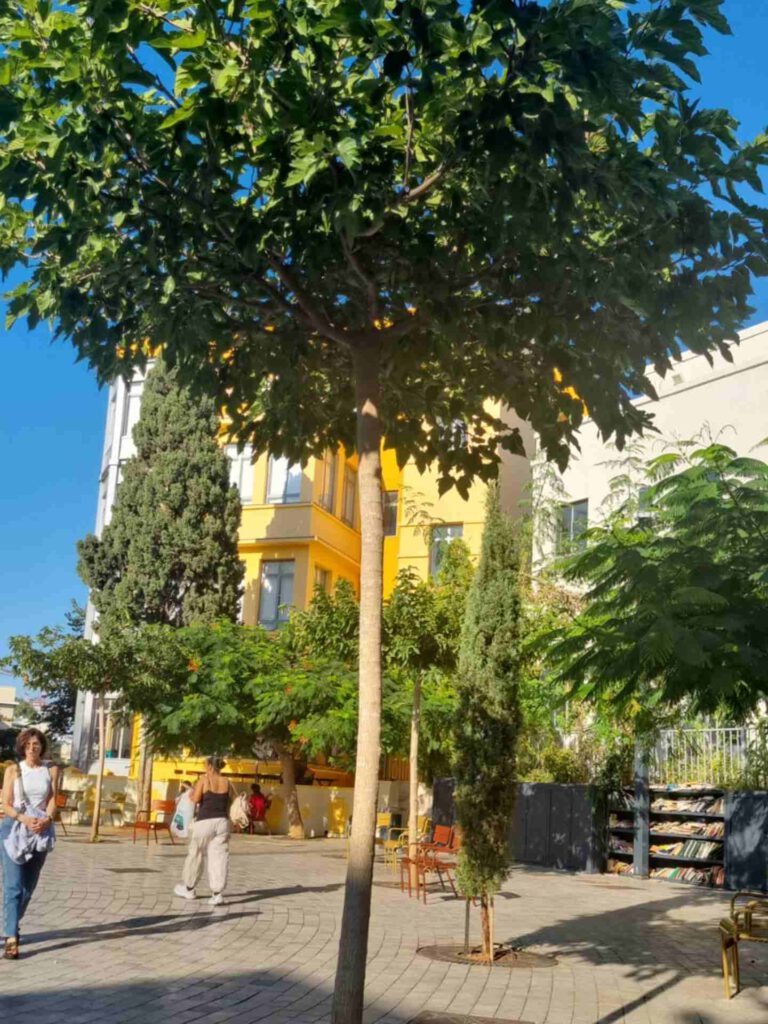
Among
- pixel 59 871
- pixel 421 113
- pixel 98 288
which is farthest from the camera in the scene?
pixel 59 871

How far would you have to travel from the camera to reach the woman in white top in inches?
391

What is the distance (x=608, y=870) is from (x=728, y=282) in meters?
19.1

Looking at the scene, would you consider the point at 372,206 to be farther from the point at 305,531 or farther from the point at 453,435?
the point at 305,531

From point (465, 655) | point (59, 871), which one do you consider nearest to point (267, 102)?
point (465, 655)

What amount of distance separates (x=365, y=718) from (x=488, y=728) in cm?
526

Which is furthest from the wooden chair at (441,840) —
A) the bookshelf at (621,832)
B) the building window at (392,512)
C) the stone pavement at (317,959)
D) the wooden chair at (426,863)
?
the building window at (392,512)

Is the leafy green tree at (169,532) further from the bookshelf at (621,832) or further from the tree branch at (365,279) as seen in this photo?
the tree branch at (365,279)

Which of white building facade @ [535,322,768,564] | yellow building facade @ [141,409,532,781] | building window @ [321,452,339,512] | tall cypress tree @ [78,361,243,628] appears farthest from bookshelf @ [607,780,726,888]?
building window @ [321,452,339,512]

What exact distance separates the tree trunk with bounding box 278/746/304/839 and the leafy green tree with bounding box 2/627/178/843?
5107 mm

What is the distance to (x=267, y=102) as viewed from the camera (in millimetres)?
5715

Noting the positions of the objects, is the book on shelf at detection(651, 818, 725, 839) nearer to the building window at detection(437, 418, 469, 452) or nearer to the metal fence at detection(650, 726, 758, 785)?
the metal fence at detection(650, 726, 758, 785)

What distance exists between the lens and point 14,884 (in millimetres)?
9945

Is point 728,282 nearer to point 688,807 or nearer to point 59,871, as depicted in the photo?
point 59,871

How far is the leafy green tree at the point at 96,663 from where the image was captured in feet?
81.5
